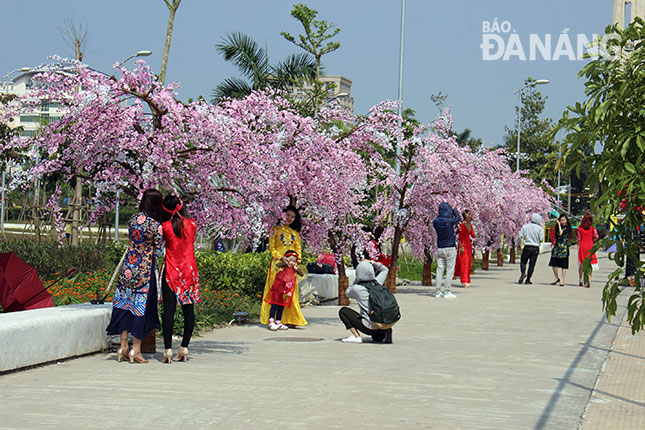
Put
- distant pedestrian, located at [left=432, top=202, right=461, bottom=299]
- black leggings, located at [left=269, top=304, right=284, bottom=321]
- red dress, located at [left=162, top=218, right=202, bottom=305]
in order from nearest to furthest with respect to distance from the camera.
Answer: red dress, located at [left=162, top=218, right=202, bottom=305]
black leggings, located at [left=269, top=304, right=284, bottom=321]
distant pedestrian, located at [left=432, top=202, right=461, bottom=299]

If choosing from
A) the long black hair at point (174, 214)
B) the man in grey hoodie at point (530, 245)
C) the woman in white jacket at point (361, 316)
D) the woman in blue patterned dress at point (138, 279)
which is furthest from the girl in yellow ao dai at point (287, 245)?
the man in grey hoodie at point (530, 245)

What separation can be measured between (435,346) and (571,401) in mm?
3471

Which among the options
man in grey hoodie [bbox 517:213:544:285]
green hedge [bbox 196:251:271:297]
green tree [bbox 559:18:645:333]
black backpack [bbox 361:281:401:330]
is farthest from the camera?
man in grey hoodie [bbox 517:213:544:285]

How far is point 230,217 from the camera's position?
10.2 m

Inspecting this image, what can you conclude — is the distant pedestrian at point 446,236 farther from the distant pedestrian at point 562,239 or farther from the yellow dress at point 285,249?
the yellow dress at point 285,249

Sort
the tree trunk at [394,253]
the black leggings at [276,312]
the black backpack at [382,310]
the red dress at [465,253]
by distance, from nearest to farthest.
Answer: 1. the black backpack at [382,310]
2. the black leggings at [276,312]
3. the tree trunk at [394,253]
4. the red dress at [465,253]

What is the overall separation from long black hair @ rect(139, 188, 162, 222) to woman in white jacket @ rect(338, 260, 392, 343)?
306cm

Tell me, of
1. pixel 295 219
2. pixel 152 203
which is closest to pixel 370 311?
pixel 295 219

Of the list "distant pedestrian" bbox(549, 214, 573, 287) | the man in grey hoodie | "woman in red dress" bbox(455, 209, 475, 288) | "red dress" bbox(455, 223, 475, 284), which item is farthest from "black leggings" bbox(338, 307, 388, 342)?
the man in grey hoodie

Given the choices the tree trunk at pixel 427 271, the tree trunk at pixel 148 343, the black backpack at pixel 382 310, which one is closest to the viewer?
the tree trunk at pixel 148 343

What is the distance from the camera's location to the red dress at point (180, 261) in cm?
943

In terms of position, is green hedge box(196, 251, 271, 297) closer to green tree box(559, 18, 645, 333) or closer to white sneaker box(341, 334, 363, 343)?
white sneaker box(341, 334, 363, 343)

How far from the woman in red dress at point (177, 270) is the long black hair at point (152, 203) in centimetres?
10

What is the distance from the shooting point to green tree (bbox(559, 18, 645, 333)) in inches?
201
